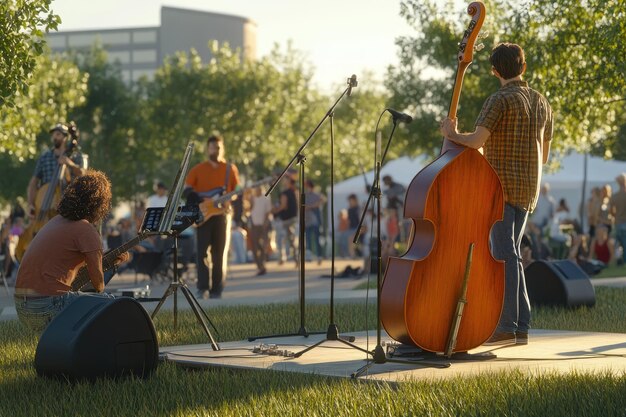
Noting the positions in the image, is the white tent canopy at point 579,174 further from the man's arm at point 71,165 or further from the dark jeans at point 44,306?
the dark jeans at point 44,306

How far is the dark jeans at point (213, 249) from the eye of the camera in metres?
15.8

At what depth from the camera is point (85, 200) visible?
8930 mm

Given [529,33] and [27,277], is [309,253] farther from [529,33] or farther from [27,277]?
[27,277]

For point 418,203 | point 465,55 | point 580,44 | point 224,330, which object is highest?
point 580,44

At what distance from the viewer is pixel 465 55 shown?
345 inches

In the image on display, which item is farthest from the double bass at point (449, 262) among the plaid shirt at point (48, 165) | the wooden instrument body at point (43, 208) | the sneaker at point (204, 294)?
the sneaker at point (204, 294)

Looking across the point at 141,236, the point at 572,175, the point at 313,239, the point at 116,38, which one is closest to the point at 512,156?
the point at 141,236

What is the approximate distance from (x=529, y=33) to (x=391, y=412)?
1524cm

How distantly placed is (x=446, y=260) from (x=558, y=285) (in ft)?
17.0

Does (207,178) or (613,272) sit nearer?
(207,178)

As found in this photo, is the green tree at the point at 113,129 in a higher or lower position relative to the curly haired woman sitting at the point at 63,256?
higher

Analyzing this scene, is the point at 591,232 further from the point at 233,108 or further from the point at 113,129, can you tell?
the point at 113,129

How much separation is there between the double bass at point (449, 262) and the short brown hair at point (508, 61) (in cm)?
84

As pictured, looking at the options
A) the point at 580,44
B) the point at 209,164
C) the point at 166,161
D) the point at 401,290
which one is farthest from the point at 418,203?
the point at 166,161
